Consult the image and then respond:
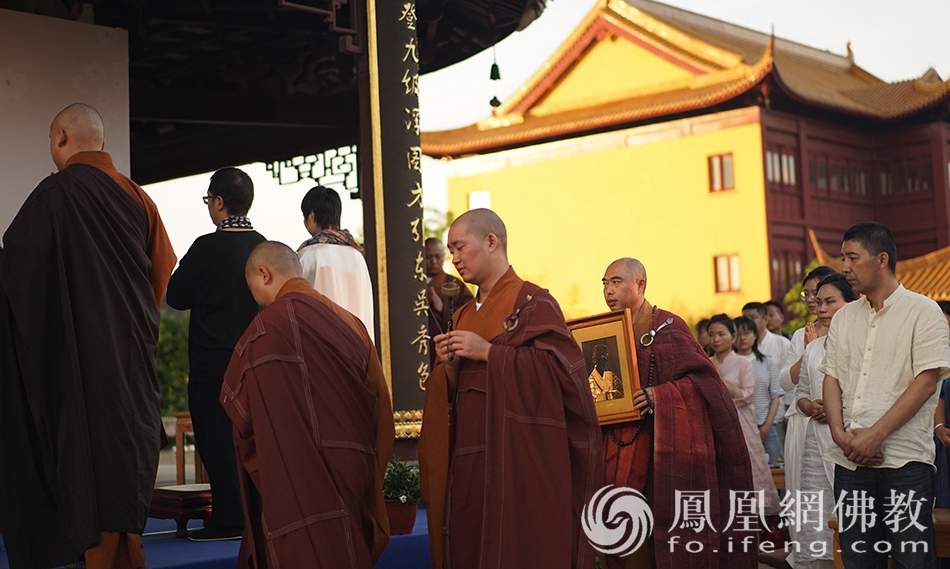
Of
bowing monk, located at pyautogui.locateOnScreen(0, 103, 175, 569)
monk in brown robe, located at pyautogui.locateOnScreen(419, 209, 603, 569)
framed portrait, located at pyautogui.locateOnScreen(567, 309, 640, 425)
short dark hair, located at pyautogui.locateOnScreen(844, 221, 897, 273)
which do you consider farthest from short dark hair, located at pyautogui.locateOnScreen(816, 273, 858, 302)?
bowing monk, located at pyautogui.locateOnScreen(0, 103, 175, 569)

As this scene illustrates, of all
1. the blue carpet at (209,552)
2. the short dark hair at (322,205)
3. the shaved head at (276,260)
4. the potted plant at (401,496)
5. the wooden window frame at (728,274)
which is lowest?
the blue carpet at (209,552)

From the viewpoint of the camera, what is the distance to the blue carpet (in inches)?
164

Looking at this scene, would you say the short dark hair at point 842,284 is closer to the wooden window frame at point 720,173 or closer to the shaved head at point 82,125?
the shaved head at point 82,125

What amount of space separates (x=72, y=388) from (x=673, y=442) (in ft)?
8.29

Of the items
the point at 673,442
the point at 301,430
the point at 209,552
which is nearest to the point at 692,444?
the point at 673,442

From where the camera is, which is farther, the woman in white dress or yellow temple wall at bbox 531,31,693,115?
yellow temple wall at bbox 531,31,693,115

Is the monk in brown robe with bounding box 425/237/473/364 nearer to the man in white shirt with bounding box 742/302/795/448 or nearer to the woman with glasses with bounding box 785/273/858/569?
the woman with glasses with bounding box 785/273/858/569

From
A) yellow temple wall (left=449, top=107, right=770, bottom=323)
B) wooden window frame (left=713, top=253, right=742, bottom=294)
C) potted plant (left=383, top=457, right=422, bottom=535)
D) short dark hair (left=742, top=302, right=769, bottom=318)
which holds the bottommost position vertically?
potted plant (left=383, top=457, right=422, bottom=535)

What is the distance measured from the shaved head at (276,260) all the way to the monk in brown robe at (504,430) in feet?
1.94

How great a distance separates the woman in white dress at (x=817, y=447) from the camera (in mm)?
5199

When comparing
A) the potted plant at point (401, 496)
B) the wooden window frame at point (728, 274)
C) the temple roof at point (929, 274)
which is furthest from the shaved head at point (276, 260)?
the wooden window frame at point (728, 274)

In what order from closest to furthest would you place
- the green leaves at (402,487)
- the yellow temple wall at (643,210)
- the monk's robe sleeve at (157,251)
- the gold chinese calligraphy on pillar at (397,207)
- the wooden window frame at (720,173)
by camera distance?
the monk's robe sleeve at (157,251) < the green leaves at (402,487) < the gold chinese calligraphy on pillar at (397,207) < the yellow temple wall at (643,210) < the wooden window frame at (720,173)

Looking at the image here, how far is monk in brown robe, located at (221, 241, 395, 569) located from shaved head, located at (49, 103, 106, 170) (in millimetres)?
793

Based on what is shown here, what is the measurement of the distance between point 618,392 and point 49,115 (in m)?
3.62
